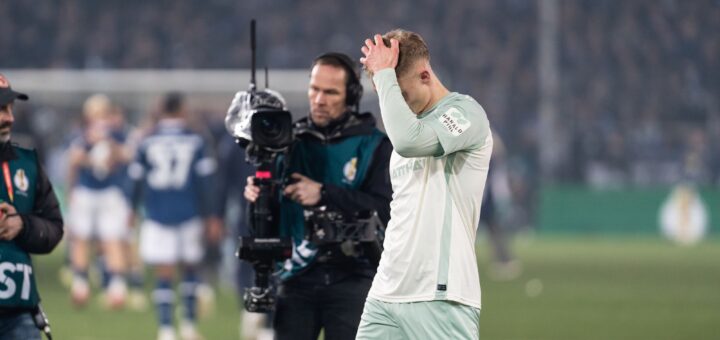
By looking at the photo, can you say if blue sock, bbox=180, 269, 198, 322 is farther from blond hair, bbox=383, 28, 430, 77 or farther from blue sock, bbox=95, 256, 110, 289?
blond hair, bbox=383, 28, 430, 77

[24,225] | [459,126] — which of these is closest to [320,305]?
[24,225]

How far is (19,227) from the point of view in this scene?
636 centimetres

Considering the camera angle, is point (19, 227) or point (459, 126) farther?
point (19, 227)

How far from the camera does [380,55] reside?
19.2 ft

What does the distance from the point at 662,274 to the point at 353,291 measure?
1480cm

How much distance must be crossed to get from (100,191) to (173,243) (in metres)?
3.96

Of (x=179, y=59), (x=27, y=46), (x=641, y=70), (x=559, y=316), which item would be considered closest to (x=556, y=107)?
(x=641, y=70)

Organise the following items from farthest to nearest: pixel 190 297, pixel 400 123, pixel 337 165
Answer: pixel 190 297 → pixel 337 165 → pixel 400 123

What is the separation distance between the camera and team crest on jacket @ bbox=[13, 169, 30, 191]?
256 inches

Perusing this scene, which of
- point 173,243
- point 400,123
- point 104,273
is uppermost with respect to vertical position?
point 400,123

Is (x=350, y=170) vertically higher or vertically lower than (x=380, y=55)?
lower

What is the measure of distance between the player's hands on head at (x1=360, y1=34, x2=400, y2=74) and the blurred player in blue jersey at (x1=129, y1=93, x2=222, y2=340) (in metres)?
7.58

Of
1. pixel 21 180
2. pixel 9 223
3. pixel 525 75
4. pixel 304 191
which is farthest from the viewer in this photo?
pixel 525 75

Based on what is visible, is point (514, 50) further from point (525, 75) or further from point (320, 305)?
point (320, 305)
